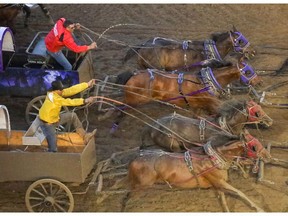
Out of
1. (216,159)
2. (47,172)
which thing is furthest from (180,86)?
(47,172)

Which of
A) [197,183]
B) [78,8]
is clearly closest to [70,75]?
[197,183]

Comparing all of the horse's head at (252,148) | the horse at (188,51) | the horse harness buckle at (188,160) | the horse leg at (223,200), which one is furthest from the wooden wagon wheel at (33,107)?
the horse's head at (252,148)

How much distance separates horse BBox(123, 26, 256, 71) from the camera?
9.66 metres

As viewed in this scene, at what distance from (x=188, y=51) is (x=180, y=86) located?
1.31 m

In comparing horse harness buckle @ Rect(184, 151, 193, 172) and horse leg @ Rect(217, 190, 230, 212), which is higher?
horse harness buckle @ Rect(184, 151, 193, 172)

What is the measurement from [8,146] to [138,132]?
7.20 feet

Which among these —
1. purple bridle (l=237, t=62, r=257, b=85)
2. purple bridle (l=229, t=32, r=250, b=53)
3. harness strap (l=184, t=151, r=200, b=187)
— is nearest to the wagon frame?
harness strap (l=184, t=151, r=200, b=187)

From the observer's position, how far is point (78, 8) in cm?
1389

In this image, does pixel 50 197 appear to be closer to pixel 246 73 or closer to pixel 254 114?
pixel 254 114

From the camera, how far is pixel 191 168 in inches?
278

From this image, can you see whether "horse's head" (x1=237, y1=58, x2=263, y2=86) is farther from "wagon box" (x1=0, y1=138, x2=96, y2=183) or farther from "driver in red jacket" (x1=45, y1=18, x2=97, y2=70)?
"wagon box" (x1=0, y1=138, x2=96, y2=183)

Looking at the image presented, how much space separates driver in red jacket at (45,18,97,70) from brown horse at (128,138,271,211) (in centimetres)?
232

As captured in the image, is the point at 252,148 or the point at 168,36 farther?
the point at 168,36

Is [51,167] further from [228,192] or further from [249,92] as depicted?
[249,92]
